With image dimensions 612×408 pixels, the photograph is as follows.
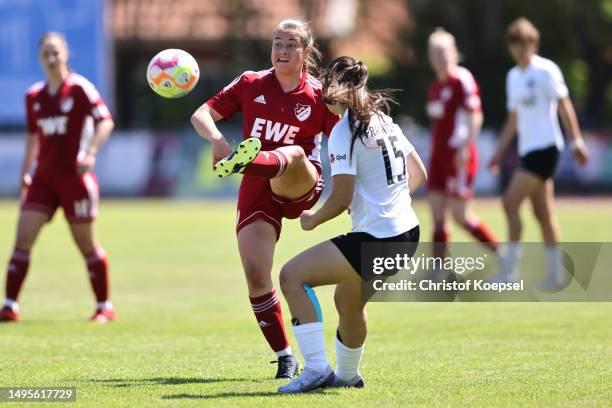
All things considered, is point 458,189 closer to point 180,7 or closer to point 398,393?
point 398,393

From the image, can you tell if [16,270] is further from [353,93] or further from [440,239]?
[353,93]

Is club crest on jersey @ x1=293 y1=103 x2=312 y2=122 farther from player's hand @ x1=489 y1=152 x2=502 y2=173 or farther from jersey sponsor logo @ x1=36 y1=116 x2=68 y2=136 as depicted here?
player's hand @ x1=489 y1=152 x2=502 y2=173

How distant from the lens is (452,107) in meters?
12.1

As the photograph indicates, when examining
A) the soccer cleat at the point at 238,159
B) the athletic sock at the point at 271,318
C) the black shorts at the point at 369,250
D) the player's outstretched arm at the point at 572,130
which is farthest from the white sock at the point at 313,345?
the player's outstretched arm at the point at 572,130

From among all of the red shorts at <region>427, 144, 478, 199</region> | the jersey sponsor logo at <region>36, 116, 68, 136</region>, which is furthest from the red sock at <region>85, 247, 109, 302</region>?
the red shorts at <region>427, 144, 478, 199</region>

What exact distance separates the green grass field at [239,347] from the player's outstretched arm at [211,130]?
4.49 feet

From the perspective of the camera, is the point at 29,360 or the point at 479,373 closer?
the point at 479,373

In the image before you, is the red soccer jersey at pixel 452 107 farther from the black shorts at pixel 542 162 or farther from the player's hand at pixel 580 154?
the player's hand at pixel 580 154

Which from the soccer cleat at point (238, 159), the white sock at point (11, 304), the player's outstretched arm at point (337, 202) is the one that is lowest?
the white sock at point (11, 304)

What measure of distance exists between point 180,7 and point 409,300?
29213mm

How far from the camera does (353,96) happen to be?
20.3ft

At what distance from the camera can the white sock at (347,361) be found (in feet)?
21.1

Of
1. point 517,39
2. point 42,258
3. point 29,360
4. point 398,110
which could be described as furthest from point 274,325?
point 398,110

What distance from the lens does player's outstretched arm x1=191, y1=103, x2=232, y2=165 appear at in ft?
21.5
